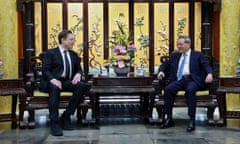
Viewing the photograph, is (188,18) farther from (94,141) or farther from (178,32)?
(94,141)

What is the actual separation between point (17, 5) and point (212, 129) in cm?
319

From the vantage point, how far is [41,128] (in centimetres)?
549

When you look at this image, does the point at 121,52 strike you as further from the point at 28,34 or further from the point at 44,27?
the point at 44,27

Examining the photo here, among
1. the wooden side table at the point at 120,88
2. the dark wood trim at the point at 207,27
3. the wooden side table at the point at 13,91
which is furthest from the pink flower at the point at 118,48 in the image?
the dark wood trim at the point at 207,27

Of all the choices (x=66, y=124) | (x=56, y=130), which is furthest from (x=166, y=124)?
(x=56, y=130)

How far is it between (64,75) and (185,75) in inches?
60.9

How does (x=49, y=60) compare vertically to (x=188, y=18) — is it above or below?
below

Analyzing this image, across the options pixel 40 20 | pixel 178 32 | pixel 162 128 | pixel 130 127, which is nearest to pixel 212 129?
pixel 162 128

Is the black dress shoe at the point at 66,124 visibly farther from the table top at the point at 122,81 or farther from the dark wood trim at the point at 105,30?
the dark wood trim at the point at 105,30

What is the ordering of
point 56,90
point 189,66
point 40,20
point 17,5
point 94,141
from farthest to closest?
point 40,20 → point 17,5 → point 189,66 → point 56,90 → point 94,141

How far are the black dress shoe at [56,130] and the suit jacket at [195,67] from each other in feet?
5.14

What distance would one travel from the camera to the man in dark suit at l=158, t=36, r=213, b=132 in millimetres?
5316

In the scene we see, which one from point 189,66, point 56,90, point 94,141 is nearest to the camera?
point 94,141

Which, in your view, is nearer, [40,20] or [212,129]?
[212,129]
